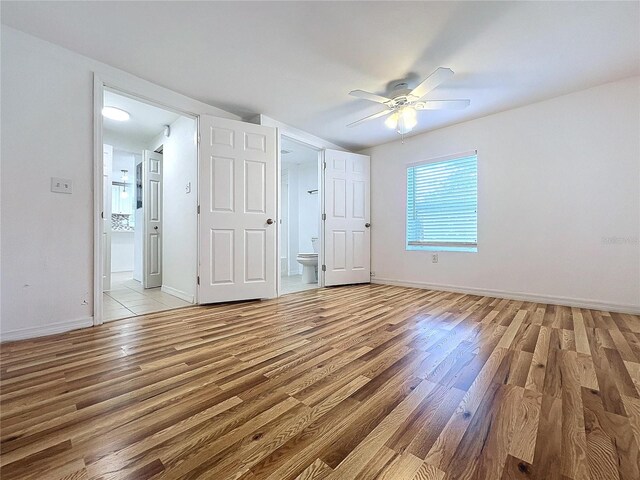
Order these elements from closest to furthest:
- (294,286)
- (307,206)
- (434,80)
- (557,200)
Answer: (434,80) < (557,200) < (294,286) < (307,206)

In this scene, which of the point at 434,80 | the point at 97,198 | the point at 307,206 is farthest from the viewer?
the point at 307,206

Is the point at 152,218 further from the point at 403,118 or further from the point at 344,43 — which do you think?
the point at 403,118

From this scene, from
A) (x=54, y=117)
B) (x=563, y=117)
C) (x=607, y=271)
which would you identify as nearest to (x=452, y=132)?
(x=563, y=117)

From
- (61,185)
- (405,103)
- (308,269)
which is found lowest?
(308,269)

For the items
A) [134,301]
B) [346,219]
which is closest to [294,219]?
[346,219]

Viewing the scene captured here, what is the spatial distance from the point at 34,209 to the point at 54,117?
74 centimetres

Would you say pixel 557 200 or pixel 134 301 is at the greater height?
pixel 557 200

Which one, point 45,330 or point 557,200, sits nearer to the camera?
point 45,330

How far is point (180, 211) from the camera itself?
3.39 meters

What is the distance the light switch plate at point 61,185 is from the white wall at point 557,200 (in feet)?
13.5

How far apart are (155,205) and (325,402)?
14.0ft

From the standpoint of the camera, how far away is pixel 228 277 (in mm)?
3078

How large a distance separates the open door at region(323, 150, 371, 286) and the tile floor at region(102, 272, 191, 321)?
7.03ft

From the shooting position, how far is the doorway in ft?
Result: 10.1
